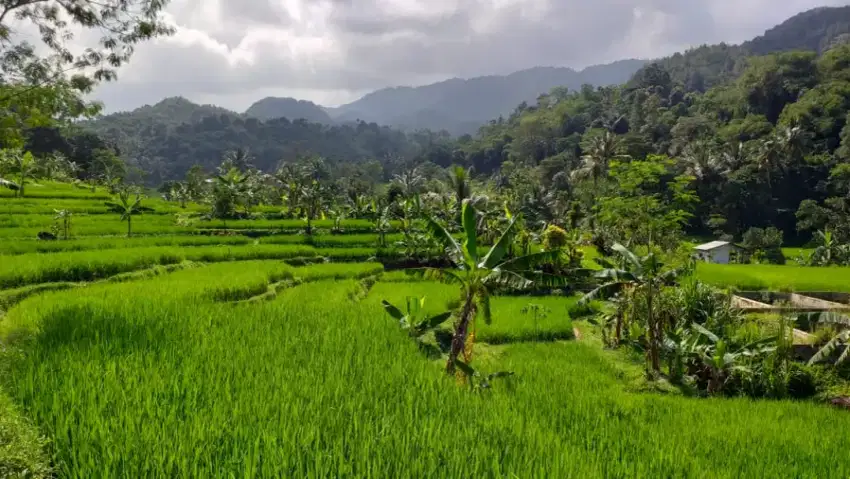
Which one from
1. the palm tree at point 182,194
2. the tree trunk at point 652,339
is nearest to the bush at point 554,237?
the tree trunk at point 652,339

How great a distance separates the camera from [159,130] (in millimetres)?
134500

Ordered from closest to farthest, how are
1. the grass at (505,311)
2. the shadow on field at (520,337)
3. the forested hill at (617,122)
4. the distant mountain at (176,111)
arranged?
the shadow on field at (520,337), the grass at (505,311), the forested hill at (617,122), the distant mountain at (176,111)

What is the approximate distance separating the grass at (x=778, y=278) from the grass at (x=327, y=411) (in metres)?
11.2

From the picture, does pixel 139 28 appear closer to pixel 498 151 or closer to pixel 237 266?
pixel 237 266

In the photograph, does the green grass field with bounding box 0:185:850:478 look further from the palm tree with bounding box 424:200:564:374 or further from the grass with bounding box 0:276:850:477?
the palm tree with bounding box 424:200:564:374

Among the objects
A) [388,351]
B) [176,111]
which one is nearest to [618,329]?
[388,351]

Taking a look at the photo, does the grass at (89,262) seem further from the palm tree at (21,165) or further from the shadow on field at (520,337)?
the palm tree at (21,165)

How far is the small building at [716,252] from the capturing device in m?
33.0

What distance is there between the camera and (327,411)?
16.0ft

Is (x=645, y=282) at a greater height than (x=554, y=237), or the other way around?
(x=645, y=282)

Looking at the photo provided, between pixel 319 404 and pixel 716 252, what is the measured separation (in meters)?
34.7

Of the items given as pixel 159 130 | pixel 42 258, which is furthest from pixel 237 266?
pixel 159 130

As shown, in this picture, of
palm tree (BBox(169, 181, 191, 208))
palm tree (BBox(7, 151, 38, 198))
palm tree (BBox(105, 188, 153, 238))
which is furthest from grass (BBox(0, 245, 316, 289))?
palm tree (BBox(169, 181, 191, 208))

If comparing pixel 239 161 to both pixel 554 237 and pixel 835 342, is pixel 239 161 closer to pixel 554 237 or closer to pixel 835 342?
pixel 554 237
